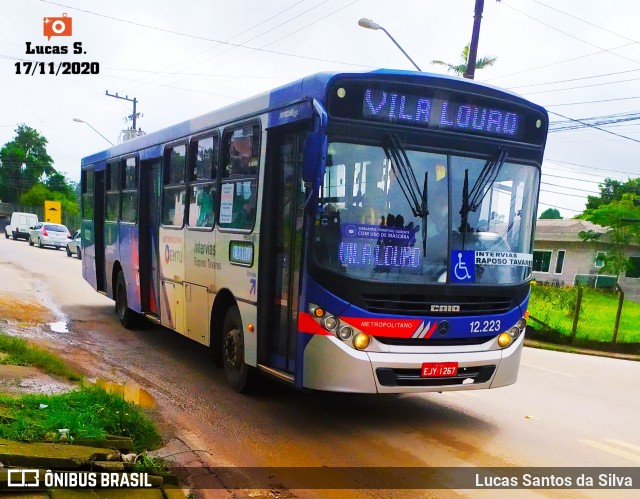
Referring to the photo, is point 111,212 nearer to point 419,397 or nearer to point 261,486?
point 419,397

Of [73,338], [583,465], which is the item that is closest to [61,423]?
[583,465]

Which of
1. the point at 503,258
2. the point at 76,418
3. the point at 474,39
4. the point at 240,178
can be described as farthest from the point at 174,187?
the point at 474,39

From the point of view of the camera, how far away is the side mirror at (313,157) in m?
5.41

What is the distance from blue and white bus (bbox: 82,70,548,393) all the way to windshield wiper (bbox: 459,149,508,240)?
14 millimetres

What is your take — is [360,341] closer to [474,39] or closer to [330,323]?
[330,323]

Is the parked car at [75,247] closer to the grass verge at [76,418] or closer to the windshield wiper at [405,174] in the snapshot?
the grass verge at [76,418]

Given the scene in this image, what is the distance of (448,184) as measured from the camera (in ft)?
19.5

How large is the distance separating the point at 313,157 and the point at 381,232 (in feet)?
3.03

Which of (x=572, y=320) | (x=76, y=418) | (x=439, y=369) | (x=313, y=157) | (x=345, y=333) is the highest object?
(x=313, y=157)

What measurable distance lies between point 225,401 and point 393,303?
8.19 feet

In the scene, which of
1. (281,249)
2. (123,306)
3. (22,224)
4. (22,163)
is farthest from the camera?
(22,163)

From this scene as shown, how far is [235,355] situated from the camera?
7.31 m

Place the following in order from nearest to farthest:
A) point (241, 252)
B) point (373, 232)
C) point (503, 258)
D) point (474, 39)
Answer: point (373, 232) → point (503, 258) → point (241, 252) → point (474, 39)

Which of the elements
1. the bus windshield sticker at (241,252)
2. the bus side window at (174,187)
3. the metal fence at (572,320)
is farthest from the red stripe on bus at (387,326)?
the metal fence at (572,320)
